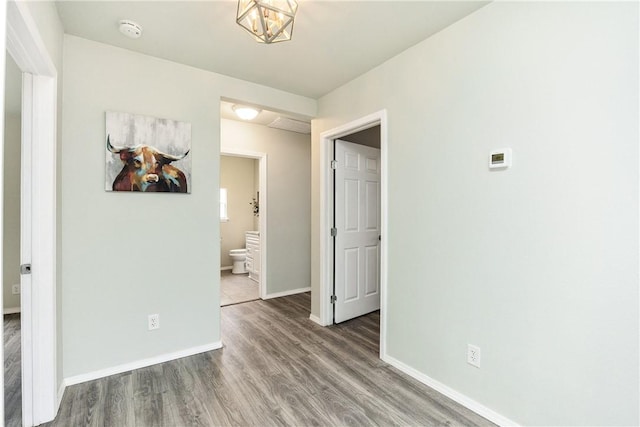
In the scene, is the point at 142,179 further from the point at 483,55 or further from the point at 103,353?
the point at 483,55

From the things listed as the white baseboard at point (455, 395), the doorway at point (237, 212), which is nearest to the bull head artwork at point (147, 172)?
the white baseboard at point (455, 395)

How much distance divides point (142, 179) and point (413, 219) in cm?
204

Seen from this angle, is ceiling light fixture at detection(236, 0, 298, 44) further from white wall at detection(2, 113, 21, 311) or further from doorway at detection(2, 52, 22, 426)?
white wall at detection(2, 113, 21, 311)

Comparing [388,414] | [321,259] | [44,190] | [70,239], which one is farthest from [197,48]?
[388,414]

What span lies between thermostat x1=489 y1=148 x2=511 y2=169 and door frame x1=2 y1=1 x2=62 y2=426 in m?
2.49

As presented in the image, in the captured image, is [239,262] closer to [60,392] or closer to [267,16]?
[60,392]

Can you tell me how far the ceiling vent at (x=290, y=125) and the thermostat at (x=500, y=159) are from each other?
2747mm

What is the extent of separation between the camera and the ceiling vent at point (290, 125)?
13.2 feet

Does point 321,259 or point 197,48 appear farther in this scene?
point 321,259

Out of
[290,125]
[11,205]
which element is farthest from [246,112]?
[11,205]

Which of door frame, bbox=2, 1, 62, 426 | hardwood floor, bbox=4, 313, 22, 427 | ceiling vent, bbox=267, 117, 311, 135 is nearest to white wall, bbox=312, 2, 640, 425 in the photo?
ceiling vent, bbox=267, 117, 311, 135

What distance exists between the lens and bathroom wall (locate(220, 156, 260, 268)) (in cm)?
636

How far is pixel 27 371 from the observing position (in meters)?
1.68

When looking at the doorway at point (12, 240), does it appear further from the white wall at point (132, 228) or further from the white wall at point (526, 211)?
the white wall at point (526, 211)
